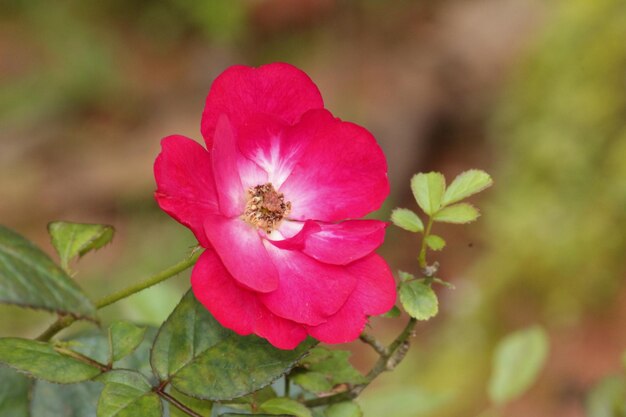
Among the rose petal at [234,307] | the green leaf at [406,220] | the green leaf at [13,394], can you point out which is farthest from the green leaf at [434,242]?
the green leaf at [13,394]

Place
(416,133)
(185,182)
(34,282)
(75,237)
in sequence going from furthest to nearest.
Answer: (416,133)
(75,237)
(185,182)
(34,282)

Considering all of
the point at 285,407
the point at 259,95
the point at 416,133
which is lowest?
the point at 285,407

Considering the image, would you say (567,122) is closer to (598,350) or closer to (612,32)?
(612,32)

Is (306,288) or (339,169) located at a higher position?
Result: (339,169)

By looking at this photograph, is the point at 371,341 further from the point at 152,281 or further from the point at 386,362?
the point at 152,281

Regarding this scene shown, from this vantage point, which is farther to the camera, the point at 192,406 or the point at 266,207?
the point at 266,207

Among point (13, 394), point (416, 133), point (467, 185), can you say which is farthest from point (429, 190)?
point (416, 133)

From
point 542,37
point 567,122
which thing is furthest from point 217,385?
point 542,37
